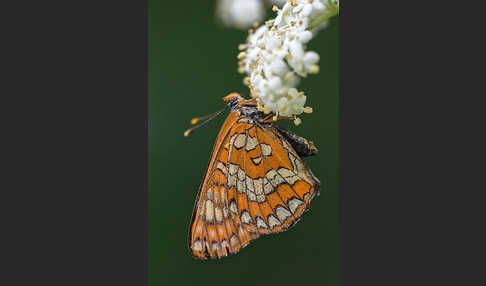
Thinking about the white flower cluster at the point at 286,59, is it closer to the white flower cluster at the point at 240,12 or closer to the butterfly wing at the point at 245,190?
the butterfly wing at the point at 245,190

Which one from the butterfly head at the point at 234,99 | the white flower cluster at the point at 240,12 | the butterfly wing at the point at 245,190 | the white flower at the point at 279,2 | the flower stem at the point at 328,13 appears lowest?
the butterfly wing at the point at 245,190

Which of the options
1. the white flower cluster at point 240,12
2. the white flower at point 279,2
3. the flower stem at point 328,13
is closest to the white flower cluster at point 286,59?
the flower stem at point 328,13

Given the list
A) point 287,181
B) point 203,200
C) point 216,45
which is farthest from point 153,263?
point 216,45

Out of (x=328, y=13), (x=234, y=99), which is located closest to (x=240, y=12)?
(x=234, y=99)

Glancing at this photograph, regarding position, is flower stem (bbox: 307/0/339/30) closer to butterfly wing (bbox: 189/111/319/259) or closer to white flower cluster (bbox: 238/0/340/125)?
white flower cluster (bbox: 238/0/340/125)

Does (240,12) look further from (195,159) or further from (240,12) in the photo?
(195,159)

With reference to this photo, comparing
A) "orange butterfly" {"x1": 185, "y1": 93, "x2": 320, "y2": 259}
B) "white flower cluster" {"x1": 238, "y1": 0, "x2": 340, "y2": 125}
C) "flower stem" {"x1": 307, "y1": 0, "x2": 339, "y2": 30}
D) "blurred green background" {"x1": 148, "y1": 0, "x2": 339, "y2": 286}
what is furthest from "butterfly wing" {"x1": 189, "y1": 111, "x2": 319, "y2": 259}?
"flower stem" {"x1": 307, "y1": 0, "x2": 339, "y2": 30}

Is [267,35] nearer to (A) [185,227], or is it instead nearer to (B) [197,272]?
(A) [185,227]
